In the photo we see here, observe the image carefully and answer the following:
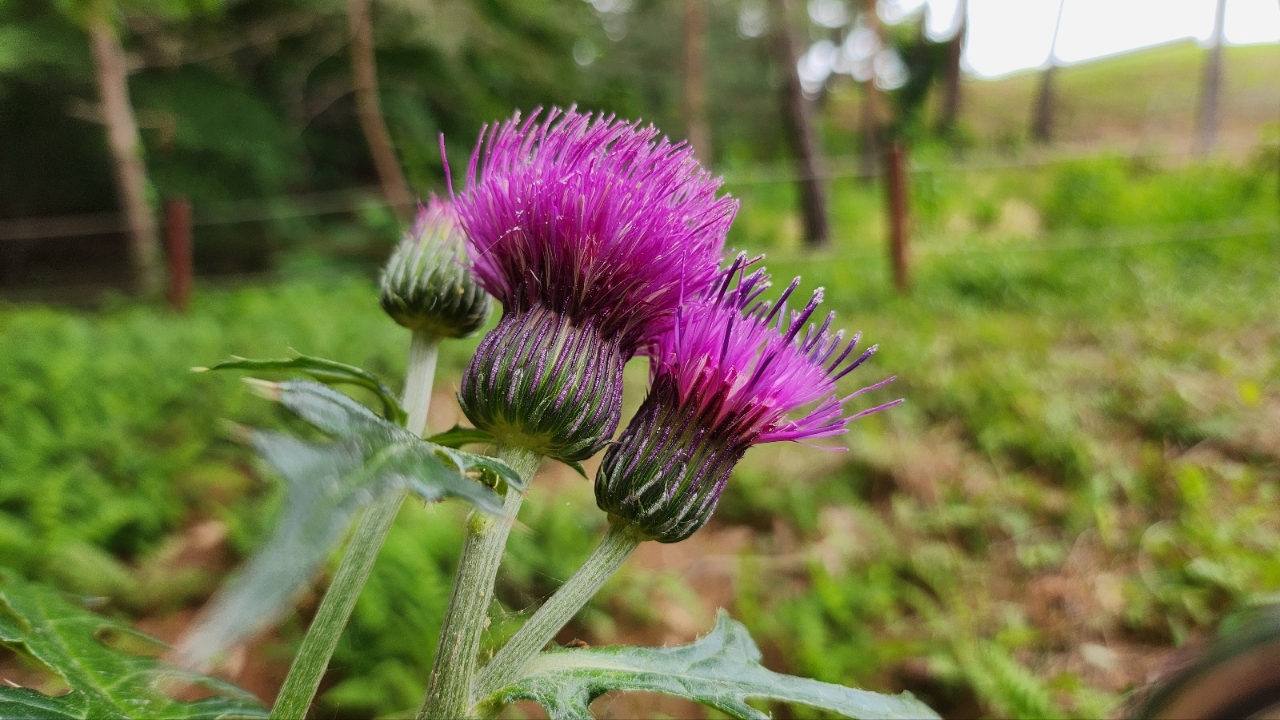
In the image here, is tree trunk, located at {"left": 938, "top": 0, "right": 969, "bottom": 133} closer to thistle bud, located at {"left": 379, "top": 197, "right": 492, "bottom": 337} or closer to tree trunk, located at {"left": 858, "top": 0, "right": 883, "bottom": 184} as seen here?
tree trunk, located at {"left": 858, "top": 0, "right": 883, "bottom": 184}

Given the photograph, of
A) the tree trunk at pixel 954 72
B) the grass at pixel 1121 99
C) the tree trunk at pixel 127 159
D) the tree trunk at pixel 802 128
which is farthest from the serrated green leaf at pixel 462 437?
the tree trunk at pixel 954 72

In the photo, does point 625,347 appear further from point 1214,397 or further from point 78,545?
point 1214,397

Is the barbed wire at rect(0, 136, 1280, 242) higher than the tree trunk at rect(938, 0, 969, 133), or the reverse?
the tree trunk at rect(938, 0, 969, 133)

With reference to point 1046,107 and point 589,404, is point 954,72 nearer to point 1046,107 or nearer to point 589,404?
point 1046,107

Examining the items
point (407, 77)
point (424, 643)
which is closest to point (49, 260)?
point (407, 77)

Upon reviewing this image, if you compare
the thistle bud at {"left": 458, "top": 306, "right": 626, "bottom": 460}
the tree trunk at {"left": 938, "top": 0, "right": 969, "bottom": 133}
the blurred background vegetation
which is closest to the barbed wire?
the blurred background vegetation

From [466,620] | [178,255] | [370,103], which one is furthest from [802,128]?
[466,620]
